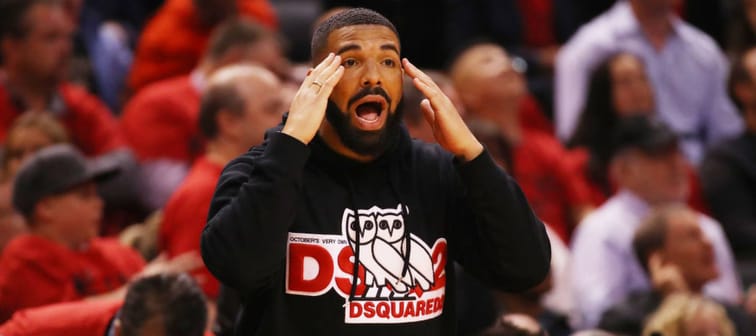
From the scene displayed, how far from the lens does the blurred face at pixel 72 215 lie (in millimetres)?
4406

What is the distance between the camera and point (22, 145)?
5176mm

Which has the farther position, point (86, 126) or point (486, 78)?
point (486, 78)

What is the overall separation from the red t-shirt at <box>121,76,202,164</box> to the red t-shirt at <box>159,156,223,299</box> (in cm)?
114

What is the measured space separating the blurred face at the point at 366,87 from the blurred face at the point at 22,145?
9.16 ft

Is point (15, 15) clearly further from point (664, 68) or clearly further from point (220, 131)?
point (664, 68)

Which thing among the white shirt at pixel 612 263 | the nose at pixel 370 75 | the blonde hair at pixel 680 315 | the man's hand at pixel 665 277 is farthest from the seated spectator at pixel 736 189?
the nose at pixel 370 75

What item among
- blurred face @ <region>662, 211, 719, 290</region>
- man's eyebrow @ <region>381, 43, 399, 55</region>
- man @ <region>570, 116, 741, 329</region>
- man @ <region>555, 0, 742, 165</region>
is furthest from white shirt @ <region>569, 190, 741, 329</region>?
man's eyebrow @ <region>381, 43, 399, 55</region>

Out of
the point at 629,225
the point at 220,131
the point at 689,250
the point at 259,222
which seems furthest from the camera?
the point at 629,225

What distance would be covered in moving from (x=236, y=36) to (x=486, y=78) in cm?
122

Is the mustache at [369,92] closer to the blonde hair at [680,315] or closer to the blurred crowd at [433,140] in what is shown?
the blurred crowd at [433,140]

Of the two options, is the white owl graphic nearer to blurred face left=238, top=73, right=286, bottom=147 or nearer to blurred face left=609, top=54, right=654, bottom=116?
blurred face left=238, top=73, right=286, bottom=147

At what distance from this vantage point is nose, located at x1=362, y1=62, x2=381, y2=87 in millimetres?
2619

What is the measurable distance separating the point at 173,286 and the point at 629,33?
3758 mm

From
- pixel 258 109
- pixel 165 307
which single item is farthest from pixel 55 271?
pixel 165 307
